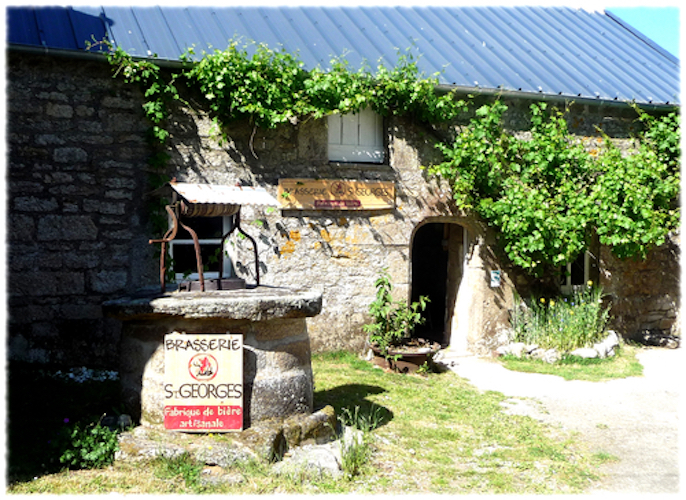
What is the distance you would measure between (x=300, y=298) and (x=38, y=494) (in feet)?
5.87

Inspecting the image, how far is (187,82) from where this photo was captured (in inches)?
252

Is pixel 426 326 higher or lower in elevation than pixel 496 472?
higher

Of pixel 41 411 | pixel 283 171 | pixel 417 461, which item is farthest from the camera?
pixel 283 171

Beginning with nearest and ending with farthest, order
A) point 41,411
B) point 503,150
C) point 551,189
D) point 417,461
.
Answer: point 417,461 < point 41,411 < point 503,150 < point 551,189

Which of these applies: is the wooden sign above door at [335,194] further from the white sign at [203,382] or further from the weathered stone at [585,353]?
the white sign at [203,382]

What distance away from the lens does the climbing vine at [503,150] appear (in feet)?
21.1

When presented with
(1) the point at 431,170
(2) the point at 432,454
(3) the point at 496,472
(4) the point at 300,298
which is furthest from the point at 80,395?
(1) the point at 431,170

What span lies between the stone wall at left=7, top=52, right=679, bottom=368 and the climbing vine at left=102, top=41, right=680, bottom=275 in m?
0.24

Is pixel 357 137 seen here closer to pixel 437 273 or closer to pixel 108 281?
pixel 108 281

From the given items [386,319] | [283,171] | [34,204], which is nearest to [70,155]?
[34,204]

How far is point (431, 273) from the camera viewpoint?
9969 mm

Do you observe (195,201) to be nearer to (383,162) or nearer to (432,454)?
(432,454)

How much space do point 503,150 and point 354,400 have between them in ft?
12.9

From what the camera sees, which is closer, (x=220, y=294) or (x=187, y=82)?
(x=220, y=294)
